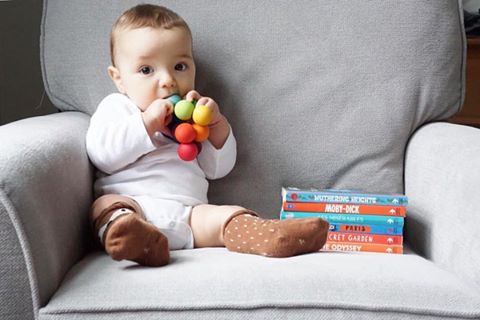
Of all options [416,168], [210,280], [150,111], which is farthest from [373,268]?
Result: [150,111]

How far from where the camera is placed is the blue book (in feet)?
4.18

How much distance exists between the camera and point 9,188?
905mm

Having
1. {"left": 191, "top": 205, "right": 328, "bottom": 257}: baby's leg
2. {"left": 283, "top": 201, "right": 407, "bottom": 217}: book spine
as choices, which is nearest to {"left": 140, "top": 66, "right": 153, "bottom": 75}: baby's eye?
{"left": 191, "top": 205, "right": 328, "bottom": 257}: baby's leg

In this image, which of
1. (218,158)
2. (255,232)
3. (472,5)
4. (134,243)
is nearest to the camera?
(134,243)

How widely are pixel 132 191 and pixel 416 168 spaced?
60 cm

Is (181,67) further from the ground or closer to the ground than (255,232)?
further from the ground

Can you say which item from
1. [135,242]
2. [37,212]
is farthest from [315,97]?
[37,212]

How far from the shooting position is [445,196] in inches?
46.6

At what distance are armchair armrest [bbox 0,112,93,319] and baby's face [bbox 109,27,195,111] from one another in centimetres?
18

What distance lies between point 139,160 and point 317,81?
0.43 meters

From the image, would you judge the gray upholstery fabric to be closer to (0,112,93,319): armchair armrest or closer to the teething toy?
the teething toy

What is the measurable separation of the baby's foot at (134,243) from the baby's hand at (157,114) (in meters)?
0.25

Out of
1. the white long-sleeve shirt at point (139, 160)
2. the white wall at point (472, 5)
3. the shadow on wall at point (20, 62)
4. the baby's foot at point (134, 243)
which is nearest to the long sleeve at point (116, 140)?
the white long-sleeve shirt at point (139, 160)

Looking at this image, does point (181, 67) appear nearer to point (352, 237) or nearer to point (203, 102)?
point (203, 102)
